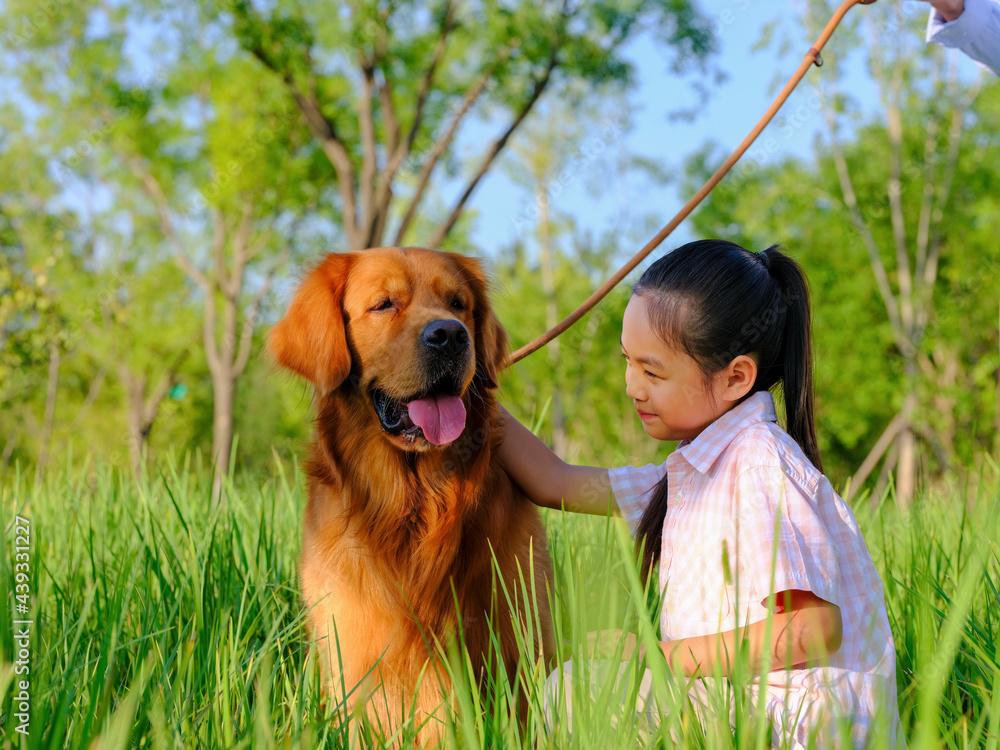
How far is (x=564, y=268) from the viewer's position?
27.3m

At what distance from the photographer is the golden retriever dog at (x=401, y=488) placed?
2.08m

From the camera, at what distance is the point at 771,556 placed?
1.40 meters

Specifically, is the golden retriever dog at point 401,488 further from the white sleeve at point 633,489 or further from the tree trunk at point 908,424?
the tree trunk at point 908,424

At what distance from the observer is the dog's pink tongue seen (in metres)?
2.29

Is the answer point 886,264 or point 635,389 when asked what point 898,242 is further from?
point 635,389

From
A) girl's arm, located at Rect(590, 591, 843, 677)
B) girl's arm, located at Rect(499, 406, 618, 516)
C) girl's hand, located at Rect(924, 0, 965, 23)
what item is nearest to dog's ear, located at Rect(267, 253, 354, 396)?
girl's arm, located at Rect(499, 406, 618, 516)

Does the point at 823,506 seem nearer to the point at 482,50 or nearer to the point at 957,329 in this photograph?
the point at 482,50

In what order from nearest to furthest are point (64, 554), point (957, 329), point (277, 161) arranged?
1. point (64, 554)
2. point (277, 161)
3. point (957, 329)

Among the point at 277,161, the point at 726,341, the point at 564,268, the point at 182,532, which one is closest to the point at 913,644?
the point at 726,341

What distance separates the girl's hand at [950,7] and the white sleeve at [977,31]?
2 centimetres

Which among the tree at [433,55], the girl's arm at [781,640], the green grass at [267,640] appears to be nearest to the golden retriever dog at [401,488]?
the green grass at [267,640]

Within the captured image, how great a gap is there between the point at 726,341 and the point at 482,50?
541 inches
